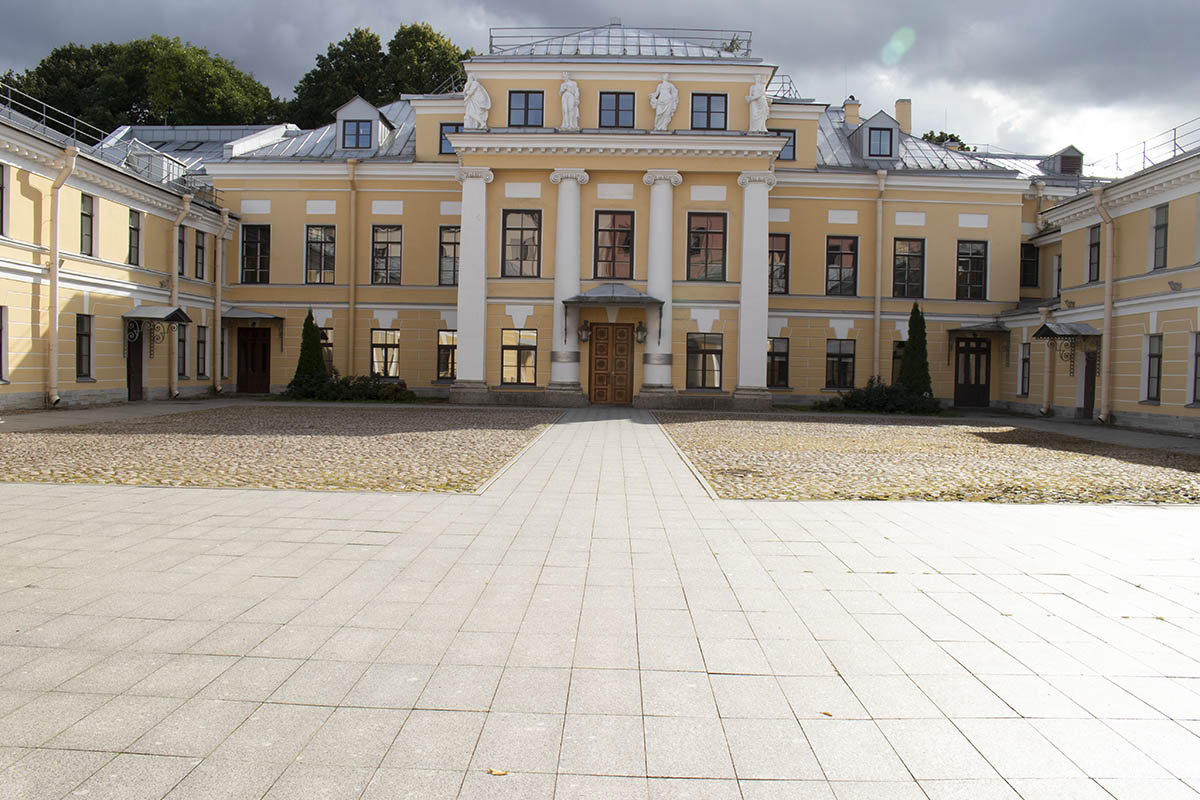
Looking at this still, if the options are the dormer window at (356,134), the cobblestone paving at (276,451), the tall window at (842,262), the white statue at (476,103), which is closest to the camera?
the cobblestone paving at (276,451)

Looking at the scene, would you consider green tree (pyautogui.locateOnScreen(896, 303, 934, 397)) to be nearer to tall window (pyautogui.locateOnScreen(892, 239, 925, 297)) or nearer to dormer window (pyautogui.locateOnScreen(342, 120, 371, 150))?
tall window (pyautogui.locateOnScreen(892, 239, 925, 297))

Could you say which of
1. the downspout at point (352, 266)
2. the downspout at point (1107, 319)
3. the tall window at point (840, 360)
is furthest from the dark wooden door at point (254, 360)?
the downspout at point (1107, 319)

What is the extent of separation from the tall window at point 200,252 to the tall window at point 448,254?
8671 millimetres

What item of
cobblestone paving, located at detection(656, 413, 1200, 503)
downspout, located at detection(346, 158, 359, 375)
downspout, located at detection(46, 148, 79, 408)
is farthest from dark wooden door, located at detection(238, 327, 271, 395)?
cobblestone paving, located at detection(656, 413, 1200, 503)

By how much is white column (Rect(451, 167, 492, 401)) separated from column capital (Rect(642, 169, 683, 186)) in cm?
556

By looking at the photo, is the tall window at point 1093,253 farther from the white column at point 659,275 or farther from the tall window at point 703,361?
the white column at point 659,275

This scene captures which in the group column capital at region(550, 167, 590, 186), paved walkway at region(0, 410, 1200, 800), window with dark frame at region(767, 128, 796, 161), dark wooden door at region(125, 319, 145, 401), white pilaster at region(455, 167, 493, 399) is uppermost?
window with dark frame at region(767, 128, 796, 161)

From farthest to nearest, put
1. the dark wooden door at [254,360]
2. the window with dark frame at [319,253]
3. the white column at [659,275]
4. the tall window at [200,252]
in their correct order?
the dark wooden door at [254,360]
the window with dark frame at [319,253]
the tall window at [200,252]
the white column at [659,275]

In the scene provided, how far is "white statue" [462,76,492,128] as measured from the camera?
89.8ft

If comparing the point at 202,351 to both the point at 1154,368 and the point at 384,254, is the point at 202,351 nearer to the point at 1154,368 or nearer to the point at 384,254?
the point at 384,254

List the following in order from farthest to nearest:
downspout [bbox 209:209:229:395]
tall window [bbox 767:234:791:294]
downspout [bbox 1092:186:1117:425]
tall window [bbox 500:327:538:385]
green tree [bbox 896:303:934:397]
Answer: tall window [bbox 767:234:791:294] → downspout [bbox 209:209:229:395] → tall window [bbox 500:327:538:385] → green tree [bbox 896:303:934:397] → downspout [bbox 1092:186:1117:425]

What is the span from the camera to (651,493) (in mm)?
9852

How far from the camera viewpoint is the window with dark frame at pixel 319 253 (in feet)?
102

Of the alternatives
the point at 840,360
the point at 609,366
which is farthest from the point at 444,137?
the point at 840,360
